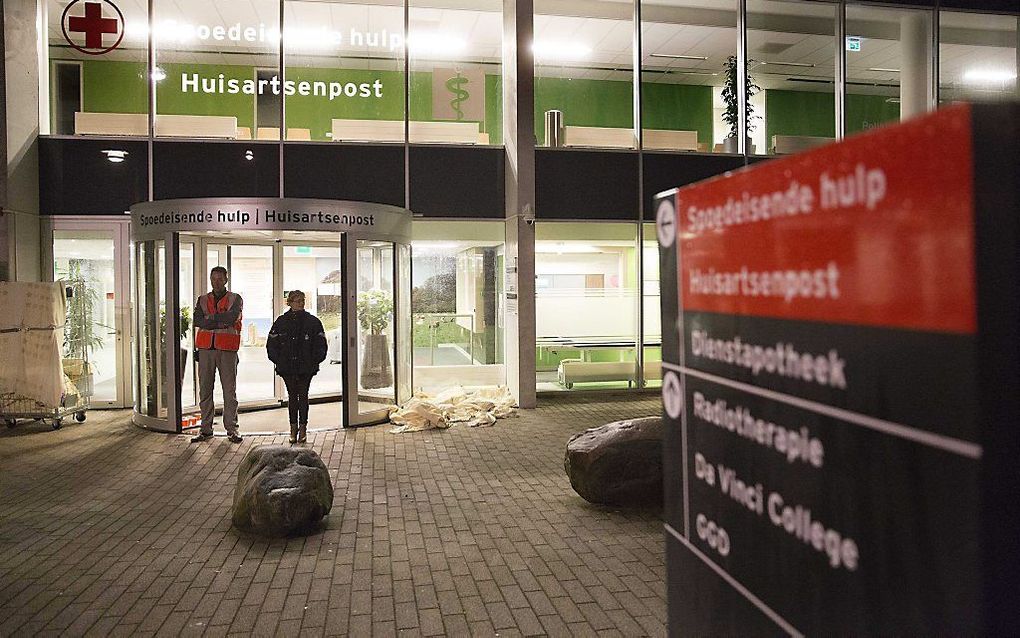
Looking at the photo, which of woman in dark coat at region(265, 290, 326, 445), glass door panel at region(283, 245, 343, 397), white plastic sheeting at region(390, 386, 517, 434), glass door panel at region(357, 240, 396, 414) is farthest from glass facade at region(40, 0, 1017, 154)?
woman in dark coat at region(265, 290, 326, 445)

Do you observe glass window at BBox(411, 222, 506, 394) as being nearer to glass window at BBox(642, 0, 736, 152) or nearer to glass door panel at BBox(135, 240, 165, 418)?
glass window at BBox(642, 0, 736, 152)

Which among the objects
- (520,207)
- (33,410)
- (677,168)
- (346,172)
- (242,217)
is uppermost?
(677,168)

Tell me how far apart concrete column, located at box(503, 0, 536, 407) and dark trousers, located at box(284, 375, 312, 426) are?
3.87 meters

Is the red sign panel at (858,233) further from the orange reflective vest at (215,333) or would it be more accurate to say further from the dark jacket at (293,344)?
the orange reflective vest at (215,333)

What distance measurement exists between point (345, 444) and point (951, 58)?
43.1ft

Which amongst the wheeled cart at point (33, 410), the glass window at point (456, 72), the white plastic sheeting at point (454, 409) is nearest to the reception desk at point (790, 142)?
the glass window at point (456, 72)

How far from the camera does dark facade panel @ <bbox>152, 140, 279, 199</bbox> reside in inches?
475

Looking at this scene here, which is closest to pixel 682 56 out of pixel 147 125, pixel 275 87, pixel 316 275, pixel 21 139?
pixel 275 87

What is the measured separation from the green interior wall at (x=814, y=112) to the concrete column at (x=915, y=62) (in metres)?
0.31

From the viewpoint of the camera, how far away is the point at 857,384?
1.45 metres

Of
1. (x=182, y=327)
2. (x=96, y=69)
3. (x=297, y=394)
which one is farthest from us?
(x=96, y=69)

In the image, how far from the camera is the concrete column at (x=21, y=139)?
36.2ft

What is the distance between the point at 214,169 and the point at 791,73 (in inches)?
408

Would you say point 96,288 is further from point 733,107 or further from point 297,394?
point 733,107
